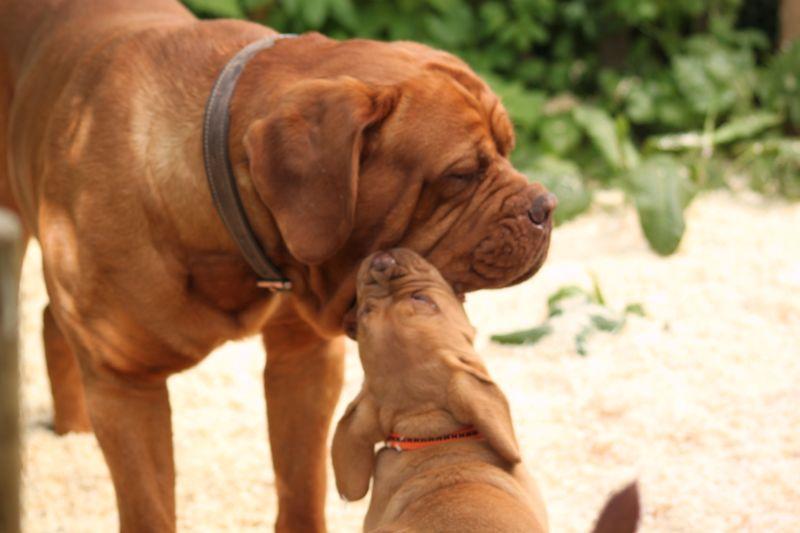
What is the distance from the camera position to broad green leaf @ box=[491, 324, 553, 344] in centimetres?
466

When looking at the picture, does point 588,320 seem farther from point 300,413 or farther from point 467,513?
point 467,513

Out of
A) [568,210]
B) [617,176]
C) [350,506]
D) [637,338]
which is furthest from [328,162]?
[617,176]

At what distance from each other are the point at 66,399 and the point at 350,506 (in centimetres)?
111

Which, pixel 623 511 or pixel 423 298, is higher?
pixel 623 511

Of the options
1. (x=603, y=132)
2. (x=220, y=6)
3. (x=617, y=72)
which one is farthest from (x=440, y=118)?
(x=617, y=72)

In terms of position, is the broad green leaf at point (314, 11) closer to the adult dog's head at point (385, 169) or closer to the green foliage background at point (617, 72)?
the green foliage background at point (617, 72)

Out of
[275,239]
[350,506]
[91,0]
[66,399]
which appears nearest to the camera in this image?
[275,239]

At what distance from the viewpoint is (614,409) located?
4.09 metres

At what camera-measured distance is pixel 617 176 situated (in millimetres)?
6488

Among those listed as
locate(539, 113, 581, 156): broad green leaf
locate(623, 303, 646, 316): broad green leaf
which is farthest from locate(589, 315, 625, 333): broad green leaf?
locate(539, 113, 581, 156): broad green leaf

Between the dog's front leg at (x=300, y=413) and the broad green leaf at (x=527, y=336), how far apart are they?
1.43 metres

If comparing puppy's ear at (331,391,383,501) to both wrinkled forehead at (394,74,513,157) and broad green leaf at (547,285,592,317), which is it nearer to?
wrinkled forehead at (394,74,513,157)

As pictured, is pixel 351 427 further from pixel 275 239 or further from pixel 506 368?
pixel 506 368

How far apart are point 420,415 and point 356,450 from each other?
6.3 inches
